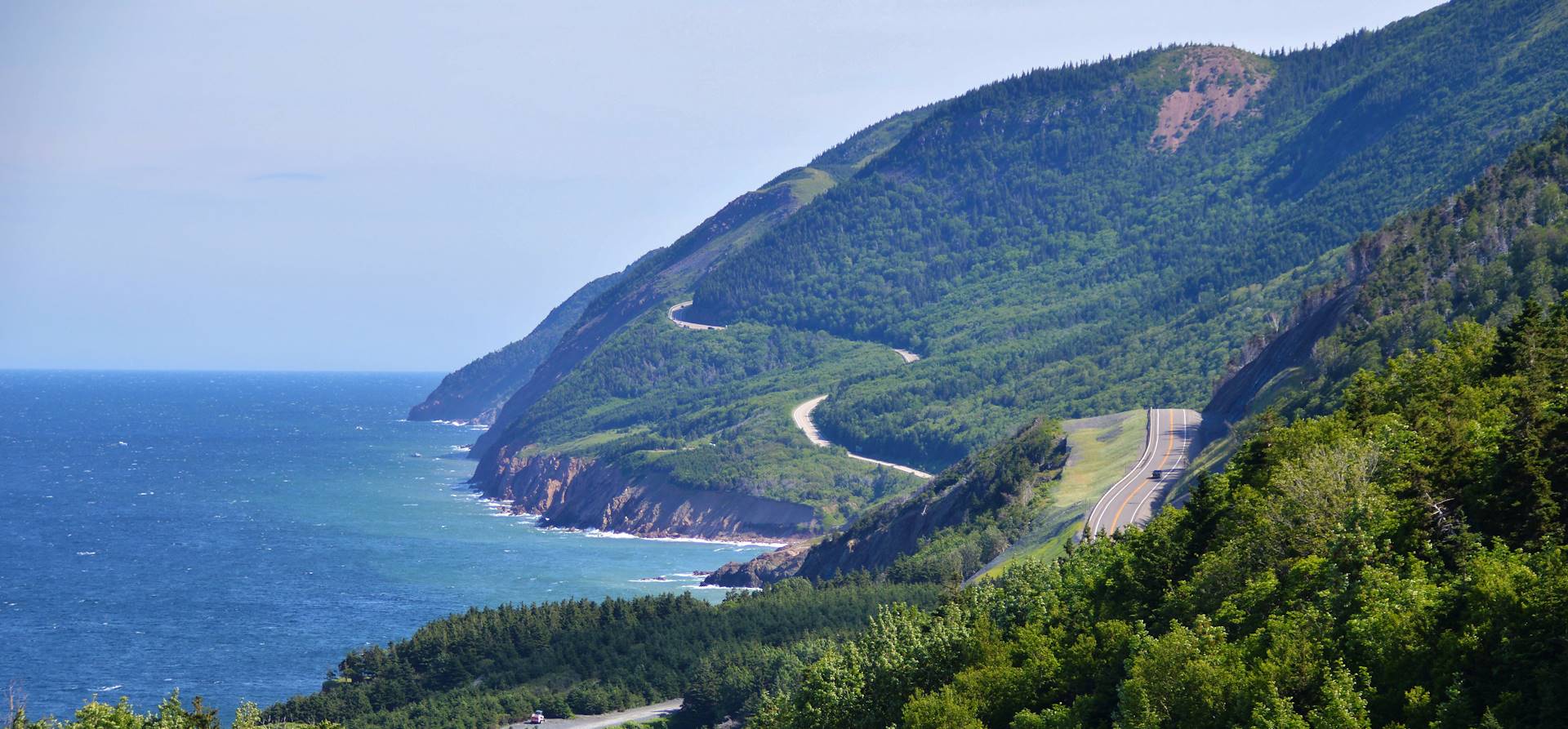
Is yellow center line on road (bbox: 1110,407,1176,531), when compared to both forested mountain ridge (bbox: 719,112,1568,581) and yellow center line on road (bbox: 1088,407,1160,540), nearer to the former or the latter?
yellow center line on road (bbox: 1088,407,1160,540)

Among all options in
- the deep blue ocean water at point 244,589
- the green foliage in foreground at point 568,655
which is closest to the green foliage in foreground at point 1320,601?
the green foliage in foreground at point 568,655

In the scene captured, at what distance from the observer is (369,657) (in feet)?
337

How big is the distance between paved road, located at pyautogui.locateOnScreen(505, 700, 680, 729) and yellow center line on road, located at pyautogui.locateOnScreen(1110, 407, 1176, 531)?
29149 millimetres

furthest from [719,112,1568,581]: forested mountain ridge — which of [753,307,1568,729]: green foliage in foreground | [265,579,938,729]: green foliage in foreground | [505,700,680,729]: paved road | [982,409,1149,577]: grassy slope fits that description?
[505,700,680,729]: paved road

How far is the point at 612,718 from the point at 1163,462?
145 feet

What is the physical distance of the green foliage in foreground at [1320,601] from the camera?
36.4m

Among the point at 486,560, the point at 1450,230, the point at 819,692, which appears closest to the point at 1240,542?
the point at 819,692

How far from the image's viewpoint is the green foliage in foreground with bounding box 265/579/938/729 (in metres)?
92.9

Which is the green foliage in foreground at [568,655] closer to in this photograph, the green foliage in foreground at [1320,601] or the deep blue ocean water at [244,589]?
the deep blue ocean water at [244,589]

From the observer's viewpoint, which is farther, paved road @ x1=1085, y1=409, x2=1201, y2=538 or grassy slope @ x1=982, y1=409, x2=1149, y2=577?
grassy slope @ x1=982, y1=409, x2=1149, y2=577

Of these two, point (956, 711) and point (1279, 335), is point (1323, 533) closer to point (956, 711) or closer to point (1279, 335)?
point (956, 711)

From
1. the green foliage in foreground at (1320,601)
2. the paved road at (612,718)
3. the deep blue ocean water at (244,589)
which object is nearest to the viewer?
the green foliage in foreground at (1320,601)

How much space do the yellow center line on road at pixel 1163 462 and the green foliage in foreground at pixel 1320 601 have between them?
24.6m

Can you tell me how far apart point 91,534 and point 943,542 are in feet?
380
